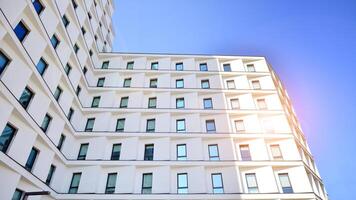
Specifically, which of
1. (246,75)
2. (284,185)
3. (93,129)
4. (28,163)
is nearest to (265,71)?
(246,75)

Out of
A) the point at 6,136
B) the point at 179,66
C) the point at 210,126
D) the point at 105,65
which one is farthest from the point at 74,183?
the point at 179,66

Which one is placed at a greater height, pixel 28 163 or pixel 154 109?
pixel 154 109

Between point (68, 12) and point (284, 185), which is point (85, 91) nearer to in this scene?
point (68, 12)

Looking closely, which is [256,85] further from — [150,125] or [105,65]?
[105,65]

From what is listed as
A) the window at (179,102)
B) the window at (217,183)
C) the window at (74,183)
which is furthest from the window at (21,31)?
the window at (217,183)

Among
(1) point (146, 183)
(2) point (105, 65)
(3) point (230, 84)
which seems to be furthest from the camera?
(2) point (105, 65)

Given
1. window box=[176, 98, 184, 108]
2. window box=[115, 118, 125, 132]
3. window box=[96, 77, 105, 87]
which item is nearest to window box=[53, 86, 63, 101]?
window box=[115, 118, 125, 132]

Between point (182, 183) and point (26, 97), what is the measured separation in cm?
1186

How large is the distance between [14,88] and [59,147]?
6.67 meters

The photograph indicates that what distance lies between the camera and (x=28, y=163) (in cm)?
1360

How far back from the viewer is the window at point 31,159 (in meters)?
13.5

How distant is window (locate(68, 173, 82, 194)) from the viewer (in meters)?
17.2

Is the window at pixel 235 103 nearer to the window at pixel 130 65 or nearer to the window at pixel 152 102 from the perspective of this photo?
the window at pixel 152 102

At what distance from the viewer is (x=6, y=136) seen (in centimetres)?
1198
